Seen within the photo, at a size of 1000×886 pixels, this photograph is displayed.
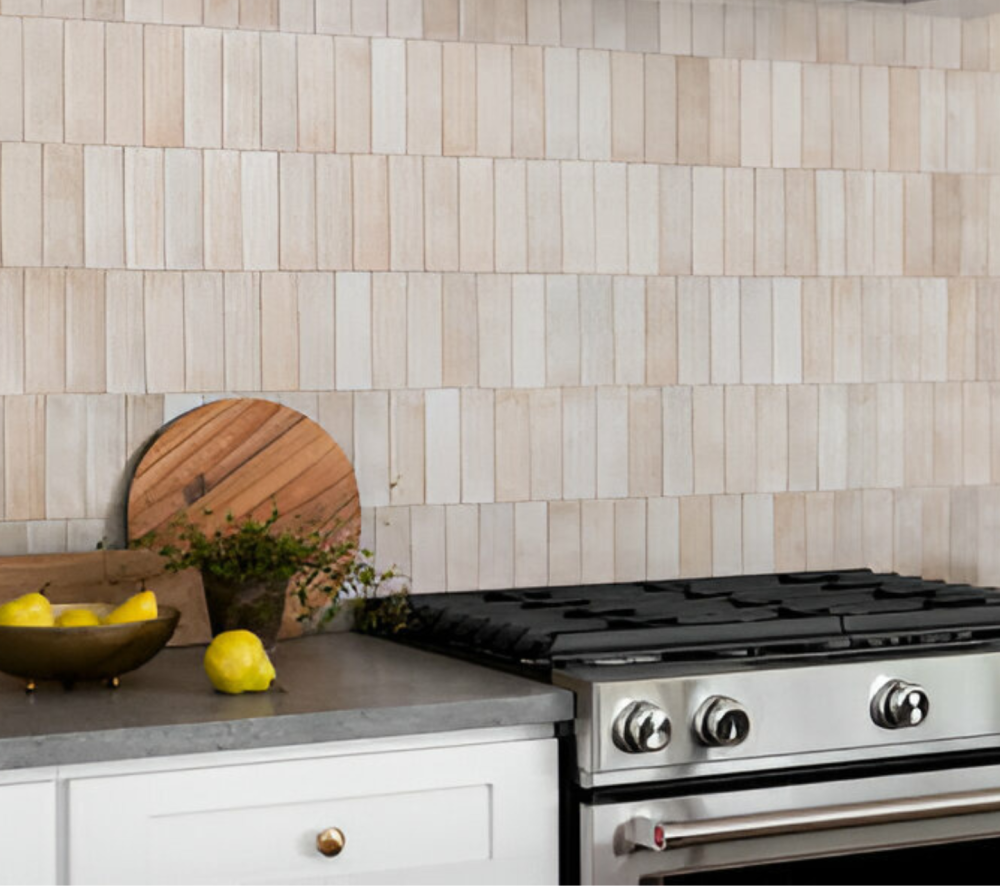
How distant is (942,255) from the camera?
2.96 m

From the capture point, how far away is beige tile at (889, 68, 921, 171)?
2.92 metres

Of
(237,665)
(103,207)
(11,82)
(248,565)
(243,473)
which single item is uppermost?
(11,82)

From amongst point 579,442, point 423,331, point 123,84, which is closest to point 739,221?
point 579,442

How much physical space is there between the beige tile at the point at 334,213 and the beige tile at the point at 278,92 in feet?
0.22

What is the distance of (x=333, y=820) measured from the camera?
6.17 feet

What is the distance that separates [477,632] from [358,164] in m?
0.80

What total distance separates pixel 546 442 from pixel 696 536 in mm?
331

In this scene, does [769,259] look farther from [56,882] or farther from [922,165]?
[56,882]

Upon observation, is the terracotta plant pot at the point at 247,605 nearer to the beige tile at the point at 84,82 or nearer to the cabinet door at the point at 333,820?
the cabinet door at the point at 333,820

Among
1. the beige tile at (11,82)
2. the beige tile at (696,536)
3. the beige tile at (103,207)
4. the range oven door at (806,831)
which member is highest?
the beige tile at (11,82)

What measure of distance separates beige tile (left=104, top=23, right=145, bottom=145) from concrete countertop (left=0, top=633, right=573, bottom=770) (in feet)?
2.67

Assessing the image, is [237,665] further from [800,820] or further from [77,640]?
[800,820]

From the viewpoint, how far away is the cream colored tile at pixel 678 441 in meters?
2.77

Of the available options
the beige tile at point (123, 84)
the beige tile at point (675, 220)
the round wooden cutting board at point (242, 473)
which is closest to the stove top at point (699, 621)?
the round wooden cutting board at point (242, 473)
